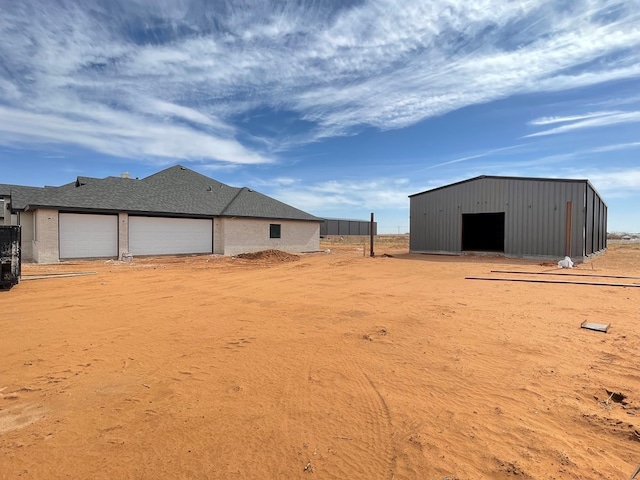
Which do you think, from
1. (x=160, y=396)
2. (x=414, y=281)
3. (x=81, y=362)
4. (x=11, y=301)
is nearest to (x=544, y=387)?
(x=160, y=396)

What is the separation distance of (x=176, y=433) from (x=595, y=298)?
9.59 meters

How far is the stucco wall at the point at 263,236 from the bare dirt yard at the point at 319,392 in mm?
16635

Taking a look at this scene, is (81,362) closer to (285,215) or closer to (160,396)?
(160,396)

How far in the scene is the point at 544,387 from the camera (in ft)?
12.6

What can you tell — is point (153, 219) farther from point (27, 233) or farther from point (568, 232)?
point (568, 232)

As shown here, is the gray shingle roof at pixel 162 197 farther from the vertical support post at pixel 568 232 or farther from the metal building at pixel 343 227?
the metal building at pixel 343 227

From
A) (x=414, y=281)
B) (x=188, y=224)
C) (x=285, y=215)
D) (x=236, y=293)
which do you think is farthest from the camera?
(x=285, y=215)

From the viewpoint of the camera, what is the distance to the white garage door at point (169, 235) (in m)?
20.9

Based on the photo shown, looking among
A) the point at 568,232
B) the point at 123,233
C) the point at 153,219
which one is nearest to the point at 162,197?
the point at 153,219

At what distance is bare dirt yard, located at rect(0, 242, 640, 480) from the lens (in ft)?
8.84

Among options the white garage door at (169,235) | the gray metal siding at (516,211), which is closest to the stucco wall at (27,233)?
the white garage door at (169,235)

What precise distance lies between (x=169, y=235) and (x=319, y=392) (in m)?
20.5

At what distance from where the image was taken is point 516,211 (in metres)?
21.5

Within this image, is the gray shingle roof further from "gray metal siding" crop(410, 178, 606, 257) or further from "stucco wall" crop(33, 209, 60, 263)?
"gray metal siding" crop(410, 178, 606, 257)
